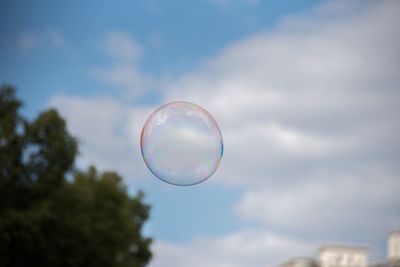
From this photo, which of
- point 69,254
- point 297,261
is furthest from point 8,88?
point 297,261

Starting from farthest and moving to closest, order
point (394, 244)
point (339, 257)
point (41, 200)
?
point (339, 257) < point (394, 244) < point (41, 200)

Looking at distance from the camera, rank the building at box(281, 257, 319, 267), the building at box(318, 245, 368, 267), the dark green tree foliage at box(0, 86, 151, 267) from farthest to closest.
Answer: the building at box(281, 257, 319, 267) < the building at box(318, 245, 368, 267) < the dark green tree foliage at box(0, 86, 151, 267)

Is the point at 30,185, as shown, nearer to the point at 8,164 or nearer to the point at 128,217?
the point at 8,164

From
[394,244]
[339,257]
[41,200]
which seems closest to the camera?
[41,200]

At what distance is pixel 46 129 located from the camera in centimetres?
5475

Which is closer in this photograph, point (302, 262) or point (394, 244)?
point (394, 244)

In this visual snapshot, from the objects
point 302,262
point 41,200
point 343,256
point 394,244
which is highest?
point 302,262

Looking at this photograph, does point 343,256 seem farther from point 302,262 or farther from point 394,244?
point 394,244

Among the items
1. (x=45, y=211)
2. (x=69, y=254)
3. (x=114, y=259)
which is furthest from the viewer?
(x=114, y=259)

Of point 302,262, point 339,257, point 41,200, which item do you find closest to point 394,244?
point 339,257

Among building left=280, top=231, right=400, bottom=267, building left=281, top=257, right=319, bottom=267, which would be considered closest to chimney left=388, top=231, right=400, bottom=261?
building left=280, top=231, right=400, bottom=267

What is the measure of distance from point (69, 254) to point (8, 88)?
9.38m

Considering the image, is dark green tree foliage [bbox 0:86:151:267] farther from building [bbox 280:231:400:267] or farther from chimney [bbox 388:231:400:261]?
building [bbox 280:231:400:267]

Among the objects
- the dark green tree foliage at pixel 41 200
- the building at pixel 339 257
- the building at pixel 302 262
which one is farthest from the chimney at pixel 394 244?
the dark green tree foliage at pixel 41 200
